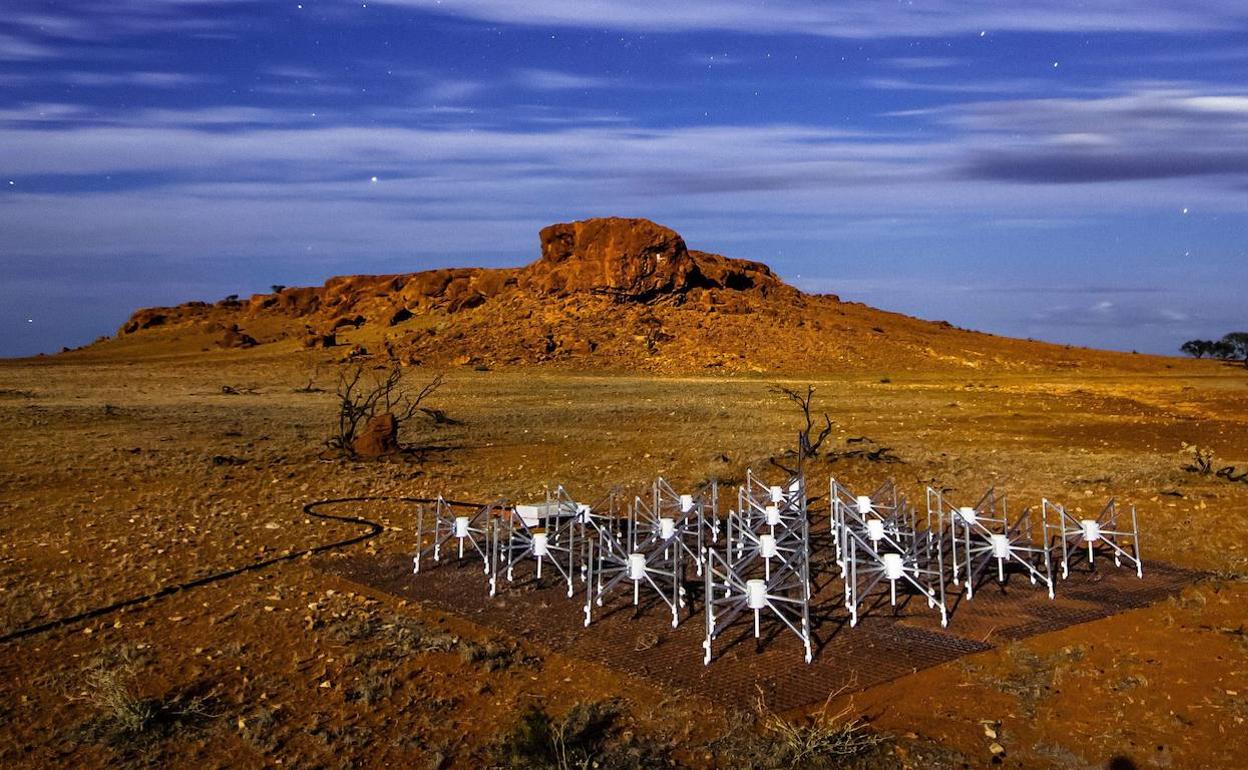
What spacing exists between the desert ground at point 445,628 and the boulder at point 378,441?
0.64 m

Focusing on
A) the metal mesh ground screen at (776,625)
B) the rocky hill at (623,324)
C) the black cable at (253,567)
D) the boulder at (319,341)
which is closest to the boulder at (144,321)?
the rocky hill at (623,324)

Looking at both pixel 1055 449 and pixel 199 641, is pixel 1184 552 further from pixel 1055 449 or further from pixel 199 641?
pixel 199 641

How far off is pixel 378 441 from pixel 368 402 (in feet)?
4.18

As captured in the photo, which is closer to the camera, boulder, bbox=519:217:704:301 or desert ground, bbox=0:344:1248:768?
→ desert ground, bbox=0:344:1248:768

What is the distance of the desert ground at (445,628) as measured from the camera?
20.4 feet

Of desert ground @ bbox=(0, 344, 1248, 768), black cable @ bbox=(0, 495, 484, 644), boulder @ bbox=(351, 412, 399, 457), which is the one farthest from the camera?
boulder @ bbox=(351, 412, 399, 457)

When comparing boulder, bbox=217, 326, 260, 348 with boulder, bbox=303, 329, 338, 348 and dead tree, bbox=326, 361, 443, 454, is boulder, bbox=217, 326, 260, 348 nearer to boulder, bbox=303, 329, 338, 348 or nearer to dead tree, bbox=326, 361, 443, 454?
boulder, bbox=303, 329, 338, 348

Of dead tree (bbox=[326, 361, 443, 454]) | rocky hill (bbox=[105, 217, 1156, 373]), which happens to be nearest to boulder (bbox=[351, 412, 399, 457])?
dead tree (bbox=[326, 361, 443, 454])

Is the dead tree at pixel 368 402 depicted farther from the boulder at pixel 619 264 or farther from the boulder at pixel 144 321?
the boulder at pixel 144 321

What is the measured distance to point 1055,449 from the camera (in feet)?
62.1

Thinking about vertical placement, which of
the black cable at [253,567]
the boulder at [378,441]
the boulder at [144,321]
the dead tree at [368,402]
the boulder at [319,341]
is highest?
the boulder at [144,321]

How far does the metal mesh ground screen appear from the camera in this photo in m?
7.21

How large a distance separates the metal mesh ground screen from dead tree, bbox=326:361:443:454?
8204 mm

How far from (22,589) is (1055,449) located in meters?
17.6
